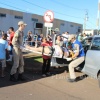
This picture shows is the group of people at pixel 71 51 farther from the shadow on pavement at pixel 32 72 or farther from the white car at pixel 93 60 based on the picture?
the shadow on pavement at pixel 32 72

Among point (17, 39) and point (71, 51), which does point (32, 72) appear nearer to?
point (71, 51)

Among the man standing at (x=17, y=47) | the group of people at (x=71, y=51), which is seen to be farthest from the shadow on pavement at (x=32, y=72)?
the group of people at (x=71, y=51)

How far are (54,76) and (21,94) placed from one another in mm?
2846

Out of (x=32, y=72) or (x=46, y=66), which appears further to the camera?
(x=32, y=72)

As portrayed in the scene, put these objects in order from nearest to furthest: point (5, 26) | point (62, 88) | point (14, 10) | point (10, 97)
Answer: point (10, 97), point (62, 88), point (5, 26), point (14, 10)

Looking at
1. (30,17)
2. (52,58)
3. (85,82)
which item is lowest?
(85,82)

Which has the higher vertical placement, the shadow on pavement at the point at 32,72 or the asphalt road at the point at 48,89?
the shadow on pavement at the point at 32,72

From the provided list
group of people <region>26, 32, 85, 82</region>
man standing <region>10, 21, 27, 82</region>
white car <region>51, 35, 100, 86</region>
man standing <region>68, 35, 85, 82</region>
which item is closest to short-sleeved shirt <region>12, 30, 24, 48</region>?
man standing <region>10, 21, 27, 82</region>

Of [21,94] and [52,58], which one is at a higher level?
[52,58]

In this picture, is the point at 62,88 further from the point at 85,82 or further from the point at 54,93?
the point at 85,82

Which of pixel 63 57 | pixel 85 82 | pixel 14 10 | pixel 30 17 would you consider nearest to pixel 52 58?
pixel 63 57

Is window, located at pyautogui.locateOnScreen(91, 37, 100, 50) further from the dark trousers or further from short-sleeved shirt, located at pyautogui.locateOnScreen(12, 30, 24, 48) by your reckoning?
short-sleeved shirt, located at pyautogui.locateOnScreen(12, 30, 24, 48)

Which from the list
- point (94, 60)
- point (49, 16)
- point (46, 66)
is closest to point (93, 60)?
point (94, 60)

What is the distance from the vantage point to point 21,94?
643cm
